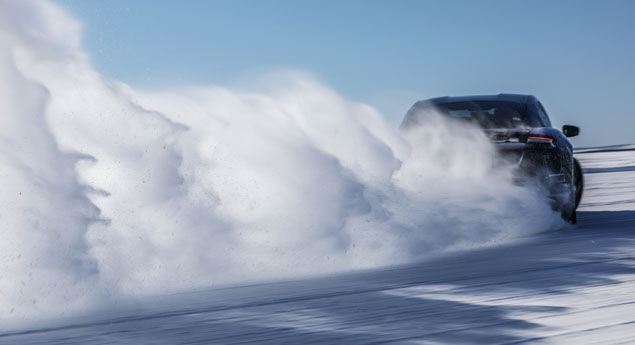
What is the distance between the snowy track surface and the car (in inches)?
67.9

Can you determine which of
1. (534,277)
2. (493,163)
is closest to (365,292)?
(534,277)

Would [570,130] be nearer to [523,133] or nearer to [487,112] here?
[487,112]

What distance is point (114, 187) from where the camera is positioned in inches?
229

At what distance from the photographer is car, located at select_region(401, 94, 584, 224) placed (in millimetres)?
7980

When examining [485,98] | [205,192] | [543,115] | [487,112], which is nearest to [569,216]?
[543,115]

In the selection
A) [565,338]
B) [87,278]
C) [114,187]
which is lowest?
[565,338]

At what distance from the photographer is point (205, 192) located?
20.6 feet

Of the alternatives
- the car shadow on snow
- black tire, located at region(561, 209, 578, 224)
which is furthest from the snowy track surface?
black tire, located at region(561, 209, 578, 224)

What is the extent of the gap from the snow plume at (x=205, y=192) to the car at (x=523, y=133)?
0.57 ft

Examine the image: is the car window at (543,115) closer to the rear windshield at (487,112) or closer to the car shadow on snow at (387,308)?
the rear windshield at (487,112)

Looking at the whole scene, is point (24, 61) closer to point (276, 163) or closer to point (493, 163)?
point (276, 163)

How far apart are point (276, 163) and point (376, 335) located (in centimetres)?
341

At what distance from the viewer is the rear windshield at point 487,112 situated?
8.43 meters

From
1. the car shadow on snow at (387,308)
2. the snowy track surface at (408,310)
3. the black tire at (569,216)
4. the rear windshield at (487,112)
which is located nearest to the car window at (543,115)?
the rear windshield at (487,112)
